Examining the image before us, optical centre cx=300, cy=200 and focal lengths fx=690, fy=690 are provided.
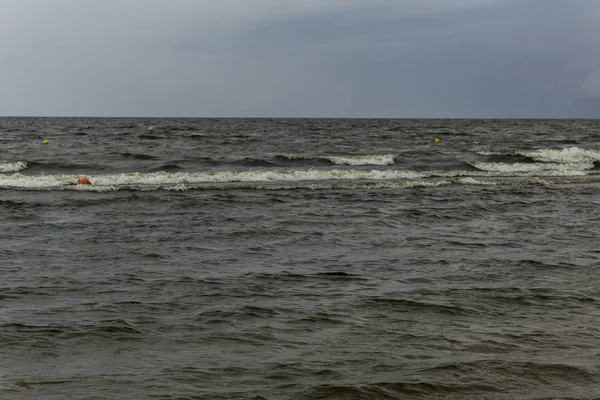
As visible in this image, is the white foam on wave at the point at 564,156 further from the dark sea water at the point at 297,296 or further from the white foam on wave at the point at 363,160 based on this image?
the dark sea water at the point at 297,296

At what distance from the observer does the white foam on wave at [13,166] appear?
79.6 ft

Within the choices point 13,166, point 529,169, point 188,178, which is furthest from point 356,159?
point 13,166

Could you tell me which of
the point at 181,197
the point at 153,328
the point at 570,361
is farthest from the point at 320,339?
the point at 181,197

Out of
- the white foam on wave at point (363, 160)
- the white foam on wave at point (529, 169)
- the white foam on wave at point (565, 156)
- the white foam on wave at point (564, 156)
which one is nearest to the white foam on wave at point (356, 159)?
the white foam on wave at point (363, 160)

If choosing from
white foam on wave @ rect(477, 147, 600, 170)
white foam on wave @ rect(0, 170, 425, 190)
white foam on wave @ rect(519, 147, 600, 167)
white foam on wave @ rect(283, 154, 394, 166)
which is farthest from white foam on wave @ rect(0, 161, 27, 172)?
white foam on wave @ rect(519, 147, 600, 167)

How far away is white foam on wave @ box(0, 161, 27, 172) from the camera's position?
955 inches

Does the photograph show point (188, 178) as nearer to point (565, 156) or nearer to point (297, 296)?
point (297, 296)

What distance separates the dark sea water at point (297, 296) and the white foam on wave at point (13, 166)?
304 inches

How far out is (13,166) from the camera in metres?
24.7

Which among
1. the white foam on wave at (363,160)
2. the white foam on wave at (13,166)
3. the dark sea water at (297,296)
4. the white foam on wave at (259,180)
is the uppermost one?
the white foam on wave at (363,160)

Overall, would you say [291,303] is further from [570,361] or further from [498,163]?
[498,163]

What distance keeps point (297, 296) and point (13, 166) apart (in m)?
20.2

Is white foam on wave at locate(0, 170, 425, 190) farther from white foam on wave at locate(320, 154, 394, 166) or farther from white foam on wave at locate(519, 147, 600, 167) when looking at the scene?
white foam on wave at locate(519, 147, 600, 167)

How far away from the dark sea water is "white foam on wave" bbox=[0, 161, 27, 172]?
773cm
